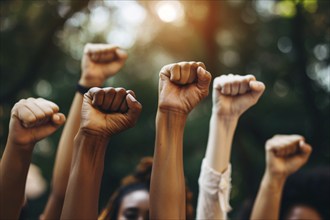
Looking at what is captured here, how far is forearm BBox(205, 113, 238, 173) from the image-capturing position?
2.65 metres

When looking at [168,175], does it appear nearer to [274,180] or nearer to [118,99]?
[118,99]

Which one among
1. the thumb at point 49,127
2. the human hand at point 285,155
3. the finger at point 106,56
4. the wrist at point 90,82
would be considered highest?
the finger at point 106,56

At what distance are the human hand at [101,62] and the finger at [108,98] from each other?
0.95 metres

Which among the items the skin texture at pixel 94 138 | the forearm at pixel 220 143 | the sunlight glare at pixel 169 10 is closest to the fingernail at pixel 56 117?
the skin texture at pixel 94 138

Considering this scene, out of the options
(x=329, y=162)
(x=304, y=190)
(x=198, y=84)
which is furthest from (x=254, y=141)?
(x=198, y=84)

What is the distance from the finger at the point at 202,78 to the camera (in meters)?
2.16

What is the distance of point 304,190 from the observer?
3266 mm

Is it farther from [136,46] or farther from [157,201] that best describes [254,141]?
[157,201]

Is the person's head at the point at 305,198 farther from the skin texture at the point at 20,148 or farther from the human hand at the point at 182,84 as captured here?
the skin texture at the point at 20,148

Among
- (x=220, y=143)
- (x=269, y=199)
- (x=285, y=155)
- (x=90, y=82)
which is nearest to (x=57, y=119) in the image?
(x=90, y=82)

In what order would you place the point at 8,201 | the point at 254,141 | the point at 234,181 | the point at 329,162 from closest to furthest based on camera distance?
the point at 8,201
the point at 329,162
the point at 254,141
the point at 234,181

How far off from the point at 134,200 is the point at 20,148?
3.37 feet

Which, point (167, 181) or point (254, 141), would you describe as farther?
point (254, 141)

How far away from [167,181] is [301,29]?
437 cm
